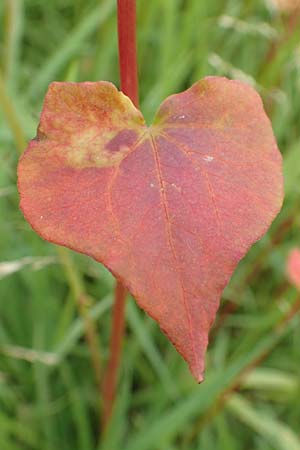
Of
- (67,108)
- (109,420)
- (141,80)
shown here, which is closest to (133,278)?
(67,108)

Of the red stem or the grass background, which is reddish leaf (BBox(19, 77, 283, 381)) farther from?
the grass background

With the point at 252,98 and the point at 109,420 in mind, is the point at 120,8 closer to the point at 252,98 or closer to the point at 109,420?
the point at 252,98

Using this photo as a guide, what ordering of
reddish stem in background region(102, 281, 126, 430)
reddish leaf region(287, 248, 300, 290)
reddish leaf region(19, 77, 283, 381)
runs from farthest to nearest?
reddish leaf region(287, 248, 300, 290) → reddish stem in background region(102, 281, 126, 430) → reddish leaf region(19, 77, 283, 381)

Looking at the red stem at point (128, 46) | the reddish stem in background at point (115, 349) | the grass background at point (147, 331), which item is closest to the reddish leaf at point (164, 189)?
the red stem at point (128, 46)

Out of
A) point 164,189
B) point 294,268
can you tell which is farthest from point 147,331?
point 164,189

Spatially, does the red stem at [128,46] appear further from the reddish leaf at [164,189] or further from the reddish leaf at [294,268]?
the reddish leaf at [294,268]

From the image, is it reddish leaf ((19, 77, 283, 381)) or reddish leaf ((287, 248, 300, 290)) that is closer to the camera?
reddish leaf ((19, 77, 283, 381))

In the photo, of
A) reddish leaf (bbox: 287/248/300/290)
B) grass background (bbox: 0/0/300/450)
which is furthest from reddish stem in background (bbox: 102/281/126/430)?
reddish leaf (bbox: 287/248/300/290)
